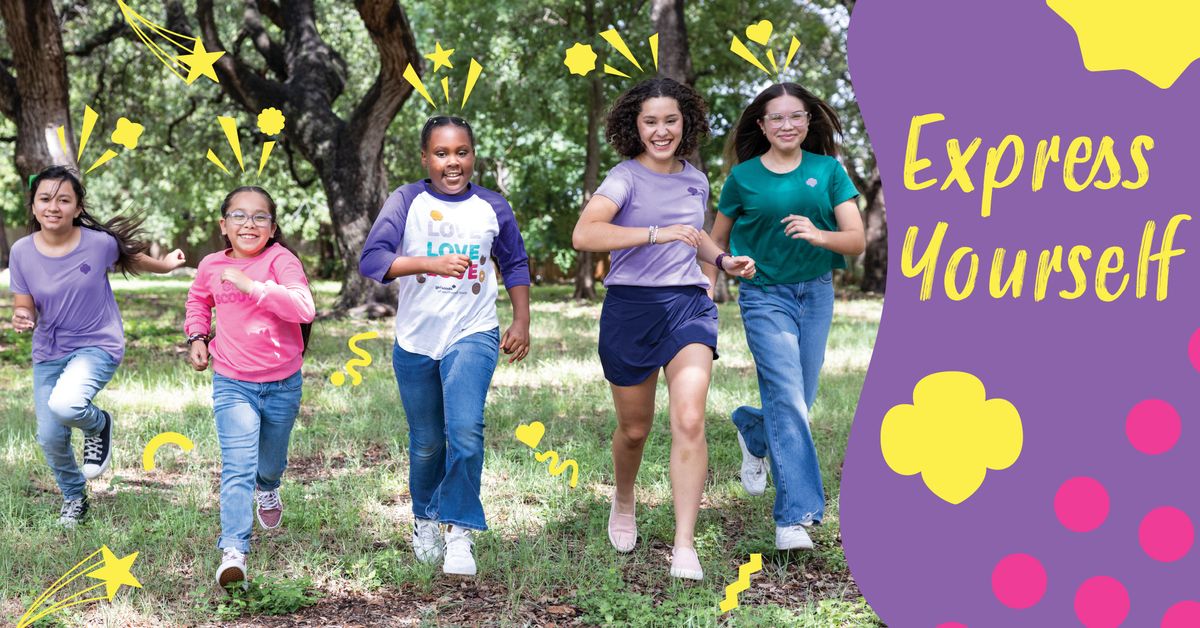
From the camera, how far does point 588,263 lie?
23578 mm

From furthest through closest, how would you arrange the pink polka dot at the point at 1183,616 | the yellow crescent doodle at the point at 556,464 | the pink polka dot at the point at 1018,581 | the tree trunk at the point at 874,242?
the tree trunk at the point at 874,242 < the yellow crescent doodle at the point at 556,464 < the pink polka dot at the point at 1018,581 < the pink polka dot at the point at 1183,616

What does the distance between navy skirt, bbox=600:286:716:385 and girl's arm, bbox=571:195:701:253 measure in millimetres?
251

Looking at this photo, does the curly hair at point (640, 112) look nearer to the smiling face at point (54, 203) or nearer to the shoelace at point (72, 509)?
the smiling face at point (54, 203)

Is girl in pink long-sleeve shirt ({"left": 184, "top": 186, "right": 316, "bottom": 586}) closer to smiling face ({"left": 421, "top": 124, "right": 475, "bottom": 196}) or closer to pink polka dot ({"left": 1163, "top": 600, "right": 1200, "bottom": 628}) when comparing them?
smiling face ({"left": 421, "top": 124, "right": 475, "bottom": 196})

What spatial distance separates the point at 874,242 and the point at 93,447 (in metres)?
24.5

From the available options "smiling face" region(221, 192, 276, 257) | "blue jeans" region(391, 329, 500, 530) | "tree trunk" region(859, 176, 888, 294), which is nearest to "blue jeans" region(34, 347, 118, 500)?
"smiling face" region(221, 192, 276, 257)

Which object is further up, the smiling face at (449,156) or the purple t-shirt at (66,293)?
the smiling face at (449,156)

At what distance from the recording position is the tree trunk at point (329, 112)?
15.6 metres

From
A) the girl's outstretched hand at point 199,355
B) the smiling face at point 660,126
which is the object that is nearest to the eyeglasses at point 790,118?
the smiling face at point 660,126

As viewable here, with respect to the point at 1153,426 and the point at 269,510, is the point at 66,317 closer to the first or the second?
the point at 269,510

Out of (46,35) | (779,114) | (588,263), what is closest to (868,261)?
(588,263)

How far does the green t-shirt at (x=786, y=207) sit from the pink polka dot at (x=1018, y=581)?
1.45 metres

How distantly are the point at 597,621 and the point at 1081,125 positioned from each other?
8.16 feet

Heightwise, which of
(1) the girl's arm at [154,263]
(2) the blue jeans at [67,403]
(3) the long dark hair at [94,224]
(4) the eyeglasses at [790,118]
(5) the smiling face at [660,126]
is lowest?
(2) the blue jeans at [67,403]
